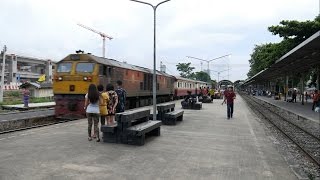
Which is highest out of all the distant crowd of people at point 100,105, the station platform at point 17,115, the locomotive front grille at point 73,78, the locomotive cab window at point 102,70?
the locomotive cab window at point 102,70

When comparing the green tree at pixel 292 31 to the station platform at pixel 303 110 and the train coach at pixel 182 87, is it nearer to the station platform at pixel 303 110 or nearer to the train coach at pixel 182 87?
the station platform at pixel 303 110

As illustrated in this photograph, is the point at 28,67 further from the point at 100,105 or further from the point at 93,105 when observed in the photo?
the point at 93,105

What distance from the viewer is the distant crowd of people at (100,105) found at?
34.8 ft

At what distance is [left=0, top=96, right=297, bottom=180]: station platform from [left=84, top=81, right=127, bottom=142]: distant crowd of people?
55cm

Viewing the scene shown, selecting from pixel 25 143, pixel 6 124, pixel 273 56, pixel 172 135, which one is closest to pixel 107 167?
pixel 25 143

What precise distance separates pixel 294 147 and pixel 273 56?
26113 mm

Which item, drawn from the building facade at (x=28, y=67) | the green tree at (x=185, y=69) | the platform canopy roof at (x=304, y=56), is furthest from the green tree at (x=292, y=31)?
the green tree at (x=185, y=69)

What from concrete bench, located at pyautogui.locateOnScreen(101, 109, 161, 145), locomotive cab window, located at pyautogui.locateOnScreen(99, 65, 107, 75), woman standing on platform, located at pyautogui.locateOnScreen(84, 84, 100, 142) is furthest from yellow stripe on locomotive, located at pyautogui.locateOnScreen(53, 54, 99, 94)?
concrete bench, located at pyautogui.locateOnScreen(101, 109, 161, 145)

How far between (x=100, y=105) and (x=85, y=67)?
8.06m

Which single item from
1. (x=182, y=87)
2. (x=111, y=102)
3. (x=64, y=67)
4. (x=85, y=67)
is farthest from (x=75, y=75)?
(x=182, y=87)

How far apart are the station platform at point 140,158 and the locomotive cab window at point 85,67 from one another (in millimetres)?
6846

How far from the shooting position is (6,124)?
1565 cm

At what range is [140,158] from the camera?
862cm

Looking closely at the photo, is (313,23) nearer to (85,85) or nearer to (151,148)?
(85,85)
